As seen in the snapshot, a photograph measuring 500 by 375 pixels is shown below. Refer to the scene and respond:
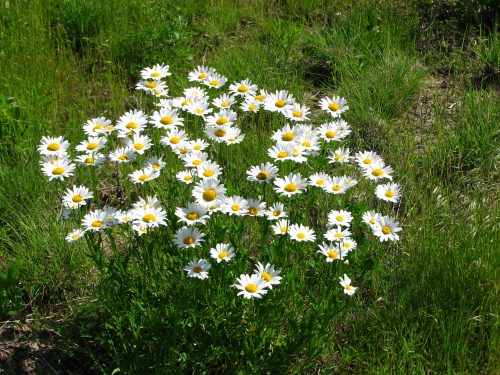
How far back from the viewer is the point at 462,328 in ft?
8.47

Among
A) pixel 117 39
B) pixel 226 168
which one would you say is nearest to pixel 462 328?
pixel 226 168

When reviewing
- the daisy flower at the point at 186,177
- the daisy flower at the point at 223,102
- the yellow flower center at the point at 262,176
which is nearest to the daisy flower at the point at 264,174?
the yellow flower center at the point at 262,176

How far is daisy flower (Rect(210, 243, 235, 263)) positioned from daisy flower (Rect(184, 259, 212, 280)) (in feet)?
0.13

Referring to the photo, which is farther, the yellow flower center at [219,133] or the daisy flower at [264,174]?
the yellow flower center at [219,133]

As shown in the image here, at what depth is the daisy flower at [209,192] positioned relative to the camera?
2395mm

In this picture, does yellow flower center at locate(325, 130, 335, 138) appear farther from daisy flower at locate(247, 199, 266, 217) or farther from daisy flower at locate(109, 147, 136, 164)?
daisy flower at locate(109, 147, 136, 164)

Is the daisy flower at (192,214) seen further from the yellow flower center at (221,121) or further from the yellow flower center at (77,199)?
the yellow flower center at (221,121)

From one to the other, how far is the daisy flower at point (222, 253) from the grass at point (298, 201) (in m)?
0.11

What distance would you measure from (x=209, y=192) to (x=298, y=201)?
0.48m

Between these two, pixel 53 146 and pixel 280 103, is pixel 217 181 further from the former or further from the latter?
pixel 53 146

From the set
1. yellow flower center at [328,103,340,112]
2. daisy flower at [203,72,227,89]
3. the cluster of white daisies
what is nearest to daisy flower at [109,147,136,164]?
the cluster of white daisies

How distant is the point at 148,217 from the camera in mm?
2375

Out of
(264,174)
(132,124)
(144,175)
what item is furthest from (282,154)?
(132,124)

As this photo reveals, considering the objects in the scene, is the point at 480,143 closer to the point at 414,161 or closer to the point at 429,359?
the point at 414,161
